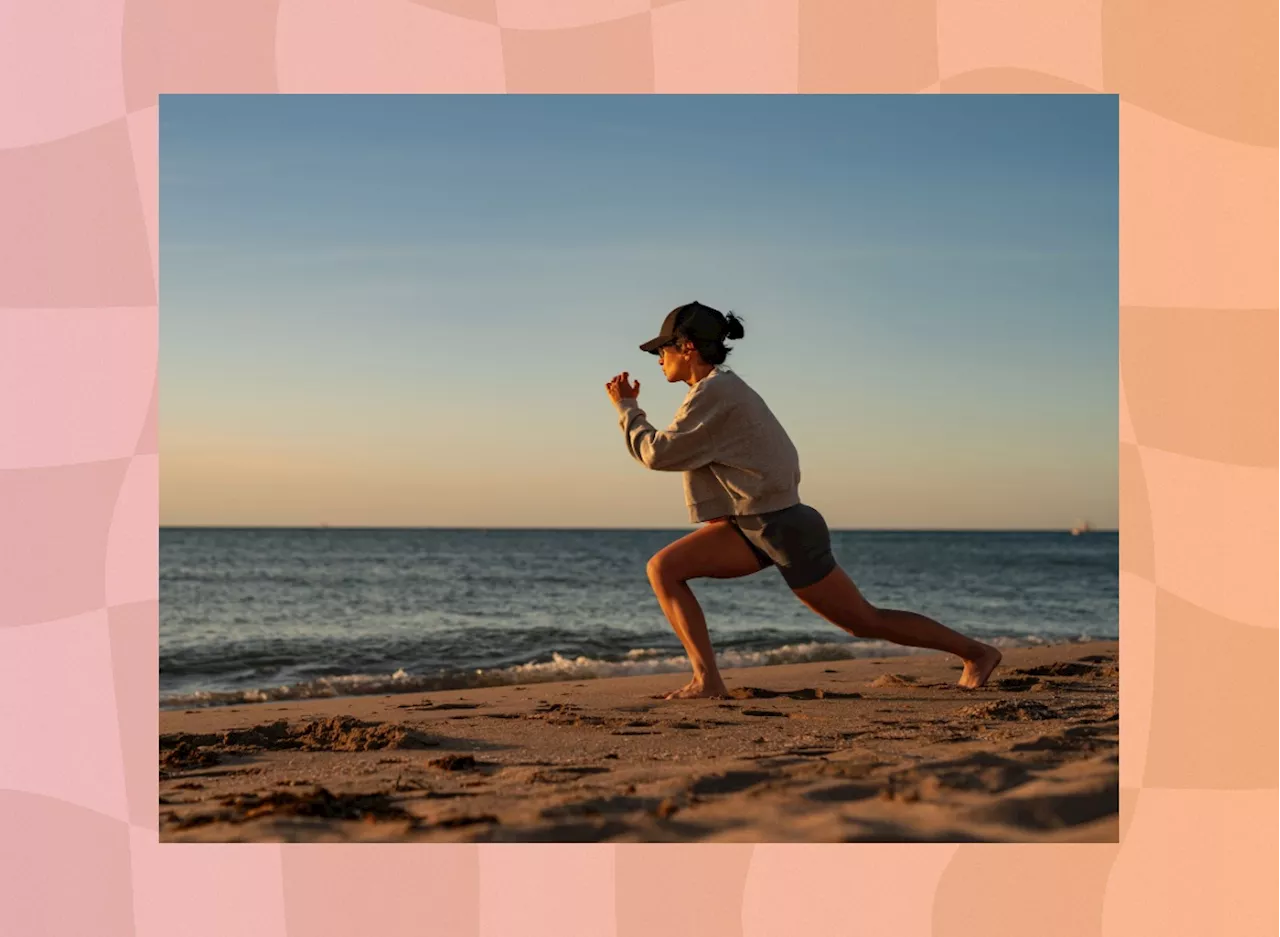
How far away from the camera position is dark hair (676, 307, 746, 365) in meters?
4.35

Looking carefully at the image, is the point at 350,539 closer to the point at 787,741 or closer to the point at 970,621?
the point at 970,621

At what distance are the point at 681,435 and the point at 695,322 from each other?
1.53 feet

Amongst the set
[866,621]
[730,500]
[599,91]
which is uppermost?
[599,91]

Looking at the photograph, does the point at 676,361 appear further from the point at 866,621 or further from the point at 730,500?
the point at 866,621

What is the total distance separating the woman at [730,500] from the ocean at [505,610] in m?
2.21

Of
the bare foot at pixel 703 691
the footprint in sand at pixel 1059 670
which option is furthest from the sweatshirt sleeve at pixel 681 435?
the footprint in sand at pixel 1059 670

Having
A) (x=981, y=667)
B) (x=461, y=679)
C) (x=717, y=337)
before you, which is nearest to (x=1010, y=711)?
(x=981, y=667)

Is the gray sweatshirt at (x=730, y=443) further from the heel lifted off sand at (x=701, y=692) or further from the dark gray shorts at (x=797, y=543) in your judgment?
the heel lifted off sand at (x=701, y=692)

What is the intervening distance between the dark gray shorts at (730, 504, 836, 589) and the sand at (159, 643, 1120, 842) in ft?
1.74

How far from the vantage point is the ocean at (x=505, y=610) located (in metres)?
7.30

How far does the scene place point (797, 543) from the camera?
415 cm

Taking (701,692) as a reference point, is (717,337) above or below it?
above
